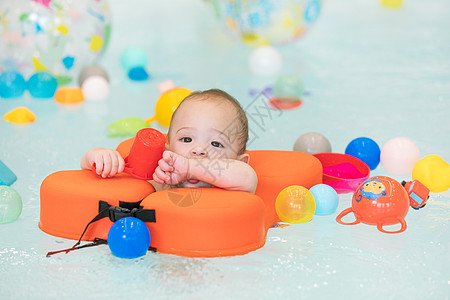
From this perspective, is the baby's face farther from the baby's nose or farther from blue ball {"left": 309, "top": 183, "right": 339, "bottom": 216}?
blue ball {"left": 309, "top": 183, "right": 339, "bottom": 216}

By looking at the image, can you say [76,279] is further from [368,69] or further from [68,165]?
[368,69]

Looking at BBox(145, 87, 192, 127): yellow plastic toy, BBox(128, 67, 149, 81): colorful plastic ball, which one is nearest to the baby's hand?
BBox(145, 87, 192, 127): yellow plastic toy

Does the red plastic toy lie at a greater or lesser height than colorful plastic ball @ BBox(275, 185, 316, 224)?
greater

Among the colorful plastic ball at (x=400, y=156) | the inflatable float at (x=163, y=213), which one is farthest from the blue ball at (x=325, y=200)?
the colorful plastic ball at (x=400, y=156)

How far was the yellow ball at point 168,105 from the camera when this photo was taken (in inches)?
127

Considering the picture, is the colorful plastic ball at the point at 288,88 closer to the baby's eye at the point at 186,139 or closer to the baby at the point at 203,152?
the baby at the point at 203,152

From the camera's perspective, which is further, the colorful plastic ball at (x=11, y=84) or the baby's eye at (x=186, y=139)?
the colorful plastic ball at (x=11, y=84)

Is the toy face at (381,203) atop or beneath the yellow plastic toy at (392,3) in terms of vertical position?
beneath

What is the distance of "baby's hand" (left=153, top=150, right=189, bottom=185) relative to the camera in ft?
6.86

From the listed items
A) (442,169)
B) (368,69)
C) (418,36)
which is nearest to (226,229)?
(442,169)

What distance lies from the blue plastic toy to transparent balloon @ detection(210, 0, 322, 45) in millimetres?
2129

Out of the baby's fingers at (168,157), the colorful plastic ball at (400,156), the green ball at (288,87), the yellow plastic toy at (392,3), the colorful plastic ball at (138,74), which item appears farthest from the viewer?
the yellow plastic toy at (392,3)

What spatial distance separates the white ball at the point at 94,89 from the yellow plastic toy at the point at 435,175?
1928mm

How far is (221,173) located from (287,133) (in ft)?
3.79
